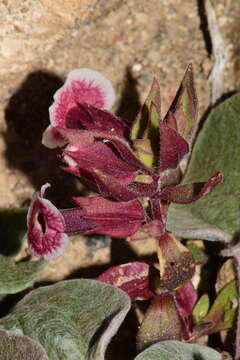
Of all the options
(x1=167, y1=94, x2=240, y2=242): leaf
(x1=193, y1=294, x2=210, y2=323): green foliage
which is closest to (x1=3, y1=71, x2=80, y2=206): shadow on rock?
(x1=167, y1=94, x2=240, y2=242): leaf

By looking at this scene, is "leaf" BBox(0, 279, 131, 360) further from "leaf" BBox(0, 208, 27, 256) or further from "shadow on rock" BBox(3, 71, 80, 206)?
"shadow on rock" BBox(3, 71, 80, 206)

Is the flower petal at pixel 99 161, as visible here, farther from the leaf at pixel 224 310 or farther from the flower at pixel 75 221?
the leaf at pixel 224 310

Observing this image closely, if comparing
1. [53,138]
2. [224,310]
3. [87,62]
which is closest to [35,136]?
[87,62]

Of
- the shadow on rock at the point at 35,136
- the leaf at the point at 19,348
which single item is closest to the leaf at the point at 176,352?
the leaf at the point at 19,348

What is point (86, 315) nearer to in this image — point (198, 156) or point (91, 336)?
point (91, 336)

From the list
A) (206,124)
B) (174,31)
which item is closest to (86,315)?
(206,124)
